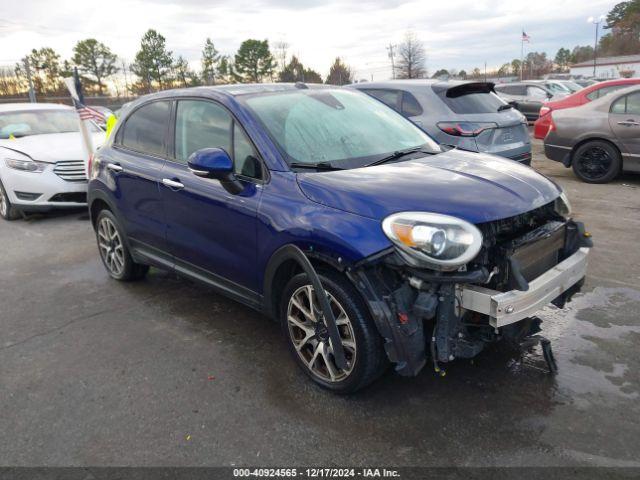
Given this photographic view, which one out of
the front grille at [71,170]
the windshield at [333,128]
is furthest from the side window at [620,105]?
the front grille at [71,170]

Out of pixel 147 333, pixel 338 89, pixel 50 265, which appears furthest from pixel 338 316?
pixel 50 265

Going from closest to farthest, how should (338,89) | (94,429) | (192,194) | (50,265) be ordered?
(94,429)
(192,194)
(338,89)
(50,265)

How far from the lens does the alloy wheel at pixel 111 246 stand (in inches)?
194

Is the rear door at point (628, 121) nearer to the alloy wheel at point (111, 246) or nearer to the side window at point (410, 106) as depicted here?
the side window at point (410, 106)

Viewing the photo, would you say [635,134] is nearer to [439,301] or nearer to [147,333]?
[439,301]

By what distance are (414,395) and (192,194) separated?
6.55 ft

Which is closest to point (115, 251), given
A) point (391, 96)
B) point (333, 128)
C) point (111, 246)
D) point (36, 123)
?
point (111, 246)

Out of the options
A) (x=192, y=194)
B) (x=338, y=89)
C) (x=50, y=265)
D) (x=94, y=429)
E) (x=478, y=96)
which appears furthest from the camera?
(x=478, y=96)

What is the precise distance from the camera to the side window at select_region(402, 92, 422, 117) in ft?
23.2

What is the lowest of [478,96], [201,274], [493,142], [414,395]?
[414,395]

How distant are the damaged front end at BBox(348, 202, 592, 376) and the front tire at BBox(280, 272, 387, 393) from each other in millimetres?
120

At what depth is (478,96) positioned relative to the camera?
711 centimetres

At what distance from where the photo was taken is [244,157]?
135 inches

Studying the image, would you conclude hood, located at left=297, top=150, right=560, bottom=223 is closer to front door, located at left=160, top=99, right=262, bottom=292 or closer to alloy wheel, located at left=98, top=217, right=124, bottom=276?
front door, located at left=160, top=99, right=262, bottom=292
